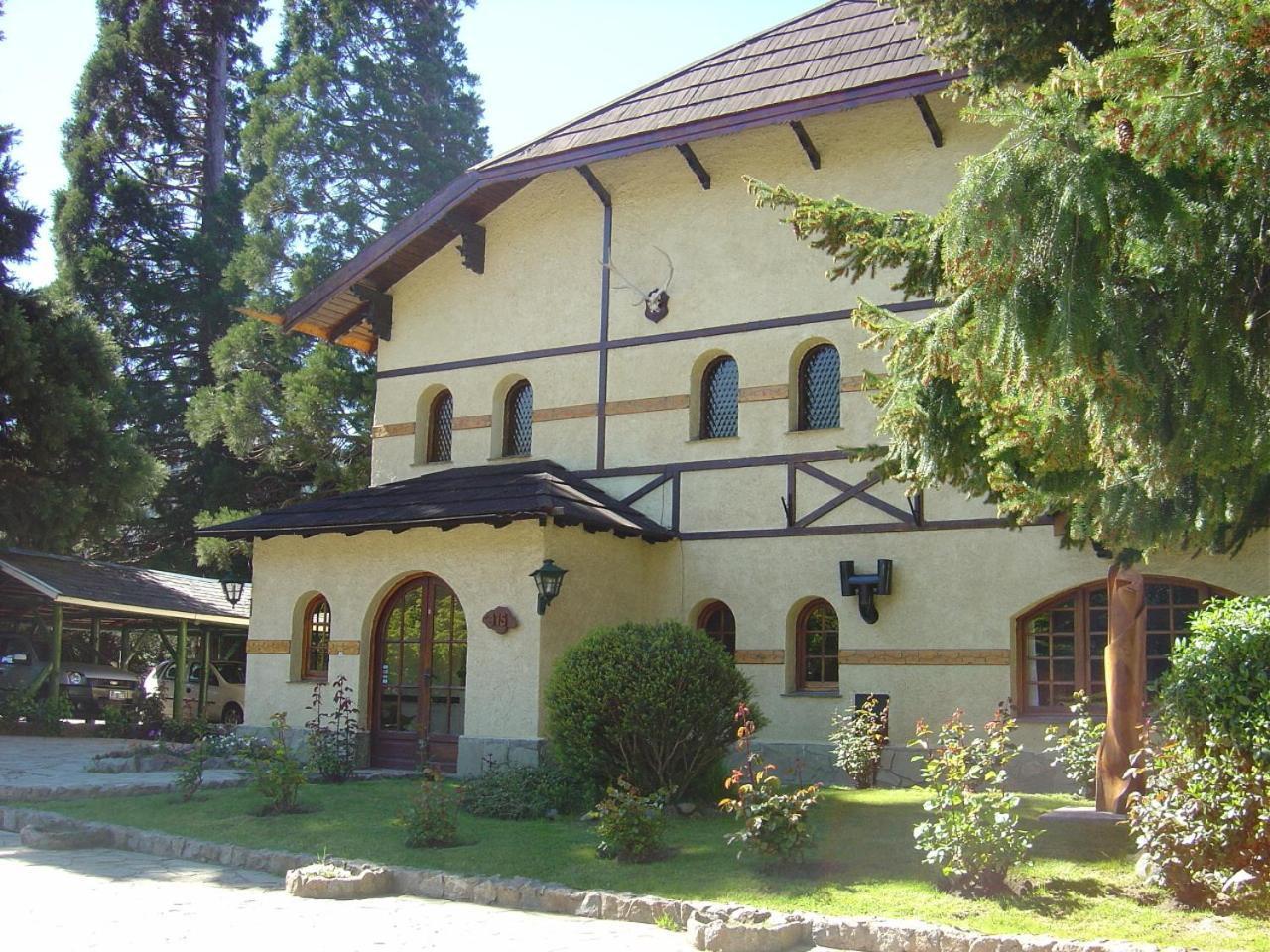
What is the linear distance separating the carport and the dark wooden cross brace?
30.2 feet

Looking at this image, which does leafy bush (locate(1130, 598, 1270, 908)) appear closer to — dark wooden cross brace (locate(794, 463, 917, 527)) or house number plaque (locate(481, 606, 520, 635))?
dark wooden cross brace (locate(794, 463, 917, 527))

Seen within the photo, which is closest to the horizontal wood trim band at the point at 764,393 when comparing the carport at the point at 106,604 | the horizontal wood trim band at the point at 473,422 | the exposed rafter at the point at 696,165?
the exposed rafter at the point at 696,165

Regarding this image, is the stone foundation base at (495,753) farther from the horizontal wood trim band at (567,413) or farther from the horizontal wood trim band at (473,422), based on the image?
the horizontal wood trim band at (473,422)

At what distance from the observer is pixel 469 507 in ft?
50.7

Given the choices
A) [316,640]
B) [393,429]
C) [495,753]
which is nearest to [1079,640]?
[495,753]

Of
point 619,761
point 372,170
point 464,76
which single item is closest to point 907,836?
point 619,761

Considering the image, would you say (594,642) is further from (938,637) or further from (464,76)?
(464,76)

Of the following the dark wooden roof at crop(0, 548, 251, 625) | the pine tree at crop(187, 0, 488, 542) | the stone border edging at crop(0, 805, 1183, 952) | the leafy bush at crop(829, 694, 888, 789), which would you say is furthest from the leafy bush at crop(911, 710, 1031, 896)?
the pine tree at crop(187, 0, 488, 542)

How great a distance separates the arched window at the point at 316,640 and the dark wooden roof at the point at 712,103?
470 cm

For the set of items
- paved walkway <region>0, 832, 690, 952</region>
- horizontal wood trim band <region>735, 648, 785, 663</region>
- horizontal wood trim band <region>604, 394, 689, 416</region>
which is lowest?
paved walkway <region>0, 832, 690, 952</region>

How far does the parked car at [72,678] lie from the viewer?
23.8 metres

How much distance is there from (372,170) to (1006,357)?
31.2 m

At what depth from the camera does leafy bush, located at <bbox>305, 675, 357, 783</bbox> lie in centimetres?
1477

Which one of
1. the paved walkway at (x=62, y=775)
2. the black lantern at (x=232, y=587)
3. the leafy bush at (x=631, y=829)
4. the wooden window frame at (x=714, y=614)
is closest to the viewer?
the leafy bush at (x=631, y=829)
